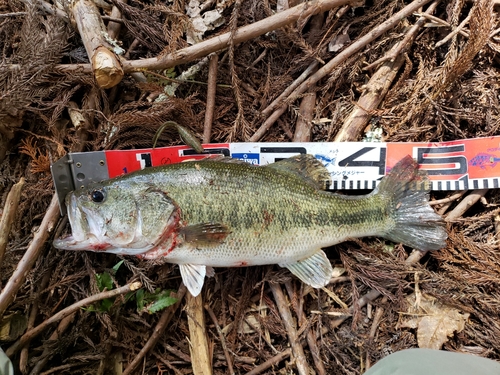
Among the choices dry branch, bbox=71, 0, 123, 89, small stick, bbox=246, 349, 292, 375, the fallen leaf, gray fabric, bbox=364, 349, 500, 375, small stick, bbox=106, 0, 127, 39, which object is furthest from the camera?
small stick, bbox=106, 0, 127, 39

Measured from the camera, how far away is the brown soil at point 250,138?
3.00 m

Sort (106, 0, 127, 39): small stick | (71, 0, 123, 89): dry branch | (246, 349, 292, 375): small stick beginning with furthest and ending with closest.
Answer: (106, 0, 127, 39): small stick, (246, 349, 292, 375): small stick, (71, 0, 123, 89): dry branch

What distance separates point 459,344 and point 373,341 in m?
0.70

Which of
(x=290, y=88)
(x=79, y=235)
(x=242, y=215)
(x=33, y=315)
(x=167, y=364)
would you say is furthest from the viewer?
(x=290, y=88)

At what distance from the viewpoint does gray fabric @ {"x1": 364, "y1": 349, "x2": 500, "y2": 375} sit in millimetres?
2332

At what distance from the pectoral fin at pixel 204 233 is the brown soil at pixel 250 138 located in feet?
1.94

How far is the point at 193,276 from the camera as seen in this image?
2811 millimetres

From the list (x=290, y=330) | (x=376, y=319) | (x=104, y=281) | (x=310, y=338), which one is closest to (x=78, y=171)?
(x=104, y=281)

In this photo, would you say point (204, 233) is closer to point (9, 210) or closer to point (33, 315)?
point (9, 210)

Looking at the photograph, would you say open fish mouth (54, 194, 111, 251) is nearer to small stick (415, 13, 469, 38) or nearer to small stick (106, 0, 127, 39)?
small stick (106, 0, 127, 39)

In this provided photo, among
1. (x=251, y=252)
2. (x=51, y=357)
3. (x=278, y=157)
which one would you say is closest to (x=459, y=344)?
(x=251, y=252)

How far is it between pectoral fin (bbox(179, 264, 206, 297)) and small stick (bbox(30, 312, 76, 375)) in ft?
3.70

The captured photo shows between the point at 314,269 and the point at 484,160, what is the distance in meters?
1.71

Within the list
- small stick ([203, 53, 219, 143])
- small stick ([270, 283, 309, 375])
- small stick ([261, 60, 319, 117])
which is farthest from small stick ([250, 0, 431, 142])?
small stick ([270, 283, 309, 375])
